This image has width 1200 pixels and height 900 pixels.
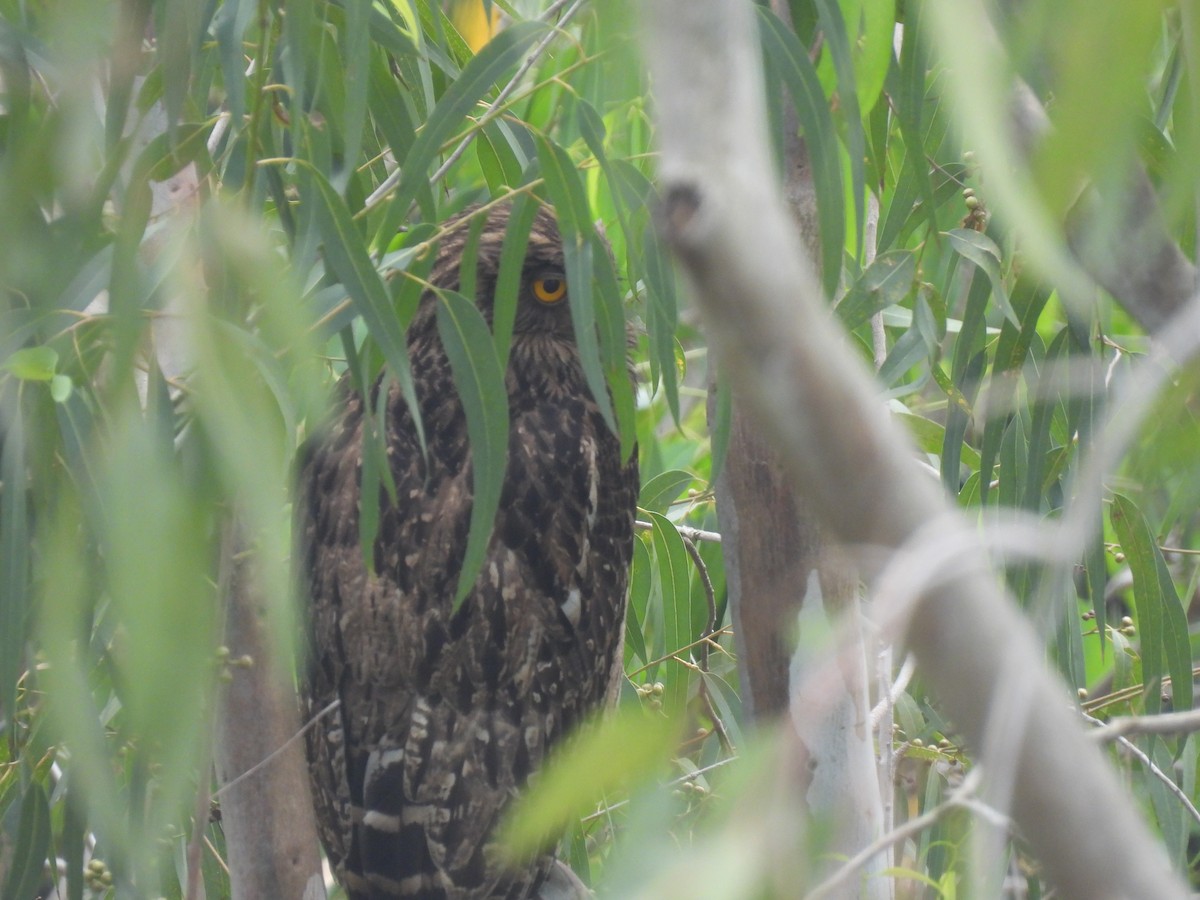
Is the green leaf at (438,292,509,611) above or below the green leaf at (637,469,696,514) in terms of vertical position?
above

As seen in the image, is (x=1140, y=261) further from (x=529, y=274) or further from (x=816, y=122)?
(x=529, y=274)

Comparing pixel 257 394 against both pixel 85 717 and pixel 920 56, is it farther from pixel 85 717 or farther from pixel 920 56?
pixel 920 56

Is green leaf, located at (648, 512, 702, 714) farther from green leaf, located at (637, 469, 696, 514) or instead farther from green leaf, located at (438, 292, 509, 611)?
green leaf, located at (438, 292, 509, 611)

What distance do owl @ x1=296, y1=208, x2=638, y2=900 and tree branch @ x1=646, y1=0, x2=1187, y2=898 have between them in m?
1.17

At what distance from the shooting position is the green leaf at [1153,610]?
1.47m

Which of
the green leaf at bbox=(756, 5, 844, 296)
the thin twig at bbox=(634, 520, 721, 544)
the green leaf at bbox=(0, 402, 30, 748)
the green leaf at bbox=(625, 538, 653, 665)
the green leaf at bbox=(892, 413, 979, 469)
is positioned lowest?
→ the green leaf at bbox=(625, 538, 653, 665)

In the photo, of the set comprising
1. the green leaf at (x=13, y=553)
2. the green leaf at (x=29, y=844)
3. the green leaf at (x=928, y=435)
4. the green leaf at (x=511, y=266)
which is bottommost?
the green leaf at (x=29, y=844)

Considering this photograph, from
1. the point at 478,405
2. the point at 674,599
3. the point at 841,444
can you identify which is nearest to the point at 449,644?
the point at 674,599

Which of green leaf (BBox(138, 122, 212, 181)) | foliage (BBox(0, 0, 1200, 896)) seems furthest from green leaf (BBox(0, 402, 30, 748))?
green leaf (BBox(138, 122, 212, 181))

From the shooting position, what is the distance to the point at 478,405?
107cm

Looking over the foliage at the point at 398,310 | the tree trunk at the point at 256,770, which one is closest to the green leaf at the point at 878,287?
the foliage at the point at 398,310

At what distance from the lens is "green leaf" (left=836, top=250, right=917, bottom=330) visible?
131cm

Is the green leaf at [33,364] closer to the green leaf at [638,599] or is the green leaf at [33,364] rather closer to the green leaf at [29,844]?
the green leaf at [29,844]

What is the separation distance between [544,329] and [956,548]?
1.42 metres
